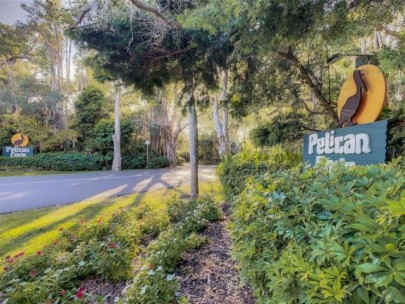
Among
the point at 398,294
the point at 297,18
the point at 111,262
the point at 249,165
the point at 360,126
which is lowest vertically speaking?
the point at 111,262

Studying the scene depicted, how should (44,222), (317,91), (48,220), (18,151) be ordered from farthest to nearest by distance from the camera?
(18,151) → (48,220) → (44,222) → (317,91)

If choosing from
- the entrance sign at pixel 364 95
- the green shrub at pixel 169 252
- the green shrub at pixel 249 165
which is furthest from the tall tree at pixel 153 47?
the green shrub at pixel 169 252

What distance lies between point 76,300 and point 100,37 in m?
3.99

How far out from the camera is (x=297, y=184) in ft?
5.28

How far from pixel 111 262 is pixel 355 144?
288 cm

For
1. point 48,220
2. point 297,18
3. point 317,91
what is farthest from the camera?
point 48,220

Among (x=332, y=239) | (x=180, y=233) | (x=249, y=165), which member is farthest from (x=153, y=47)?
(x=332, y=239)

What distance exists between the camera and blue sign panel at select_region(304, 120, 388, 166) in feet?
8.37

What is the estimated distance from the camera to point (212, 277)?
→ 8.63 ft

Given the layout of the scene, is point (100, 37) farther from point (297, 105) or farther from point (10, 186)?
point (10, 186)

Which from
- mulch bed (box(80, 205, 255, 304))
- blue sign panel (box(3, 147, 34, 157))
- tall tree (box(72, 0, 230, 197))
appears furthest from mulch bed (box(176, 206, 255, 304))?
blue sign panel (box(3, 147, 34, 157))

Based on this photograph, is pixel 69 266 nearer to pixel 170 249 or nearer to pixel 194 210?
pixel 170 249

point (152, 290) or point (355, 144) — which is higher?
point (355, 144)

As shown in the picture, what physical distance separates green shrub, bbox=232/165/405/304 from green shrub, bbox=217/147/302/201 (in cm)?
230
